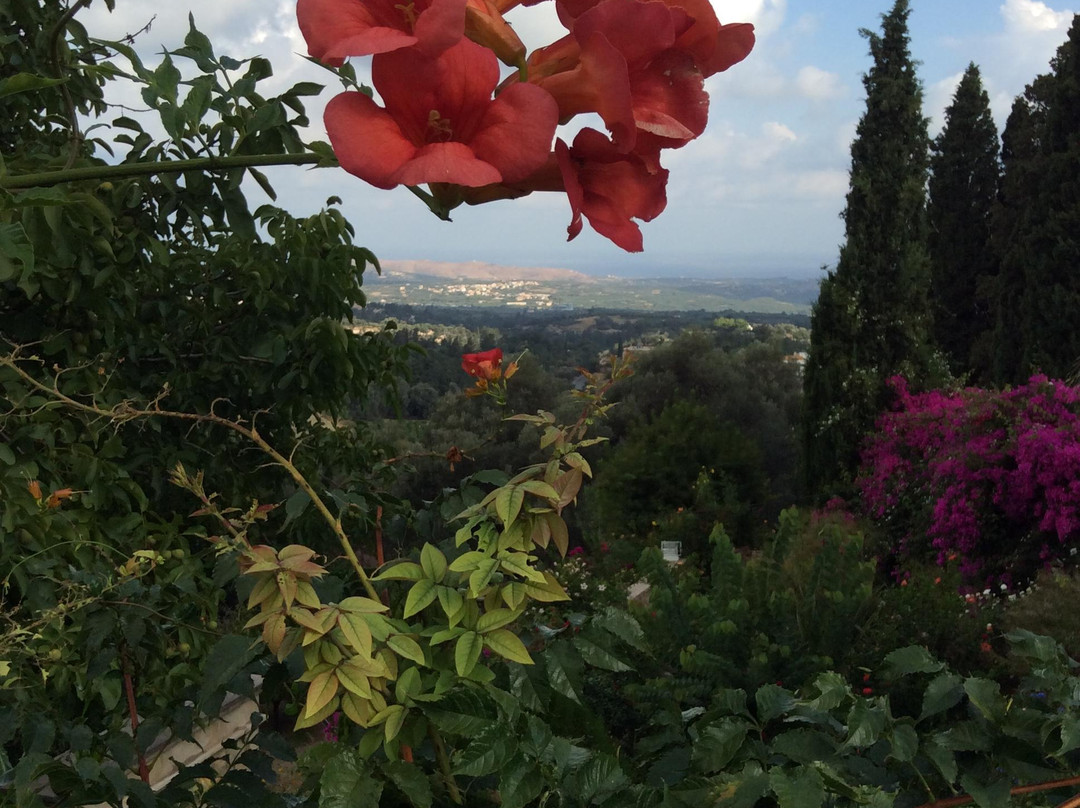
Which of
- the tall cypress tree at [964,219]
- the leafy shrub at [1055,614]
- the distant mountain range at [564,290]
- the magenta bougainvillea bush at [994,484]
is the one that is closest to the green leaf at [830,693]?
the leafy shrub at [1055,614]

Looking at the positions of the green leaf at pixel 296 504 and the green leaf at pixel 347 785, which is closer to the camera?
the green leaf at pixel 347 785

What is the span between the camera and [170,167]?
1.99ft

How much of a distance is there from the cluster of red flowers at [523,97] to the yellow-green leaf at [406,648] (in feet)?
1.67

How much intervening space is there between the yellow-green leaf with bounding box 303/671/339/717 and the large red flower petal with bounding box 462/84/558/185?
57 centimetres

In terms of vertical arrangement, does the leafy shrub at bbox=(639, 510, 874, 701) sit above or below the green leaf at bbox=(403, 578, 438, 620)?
below

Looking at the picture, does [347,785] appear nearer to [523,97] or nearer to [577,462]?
[577,462]

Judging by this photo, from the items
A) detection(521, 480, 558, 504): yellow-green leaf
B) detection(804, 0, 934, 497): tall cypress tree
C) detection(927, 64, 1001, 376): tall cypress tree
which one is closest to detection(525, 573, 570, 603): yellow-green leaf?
detection(521, 480, 558, 504): yellow-green leaf

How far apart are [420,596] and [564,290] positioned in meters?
44.8

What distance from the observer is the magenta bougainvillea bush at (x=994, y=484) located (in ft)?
22.3

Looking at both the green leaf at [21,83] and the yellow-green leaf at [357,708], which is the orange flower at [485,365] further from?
the green leaf at [21,83]

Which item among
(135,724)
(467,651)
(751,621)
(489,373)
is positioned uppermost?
(489,373)

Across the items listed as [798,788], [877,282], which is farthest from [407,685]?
[877,282]

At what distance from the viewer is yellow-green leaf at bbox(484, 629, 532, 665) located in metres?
0.90

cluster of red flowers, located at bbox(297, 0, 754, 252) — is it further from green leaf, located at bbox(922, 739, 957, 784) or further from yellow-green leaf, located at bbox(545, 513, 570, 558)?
green leaf, located at bbox(922, 739, 957, 784)
